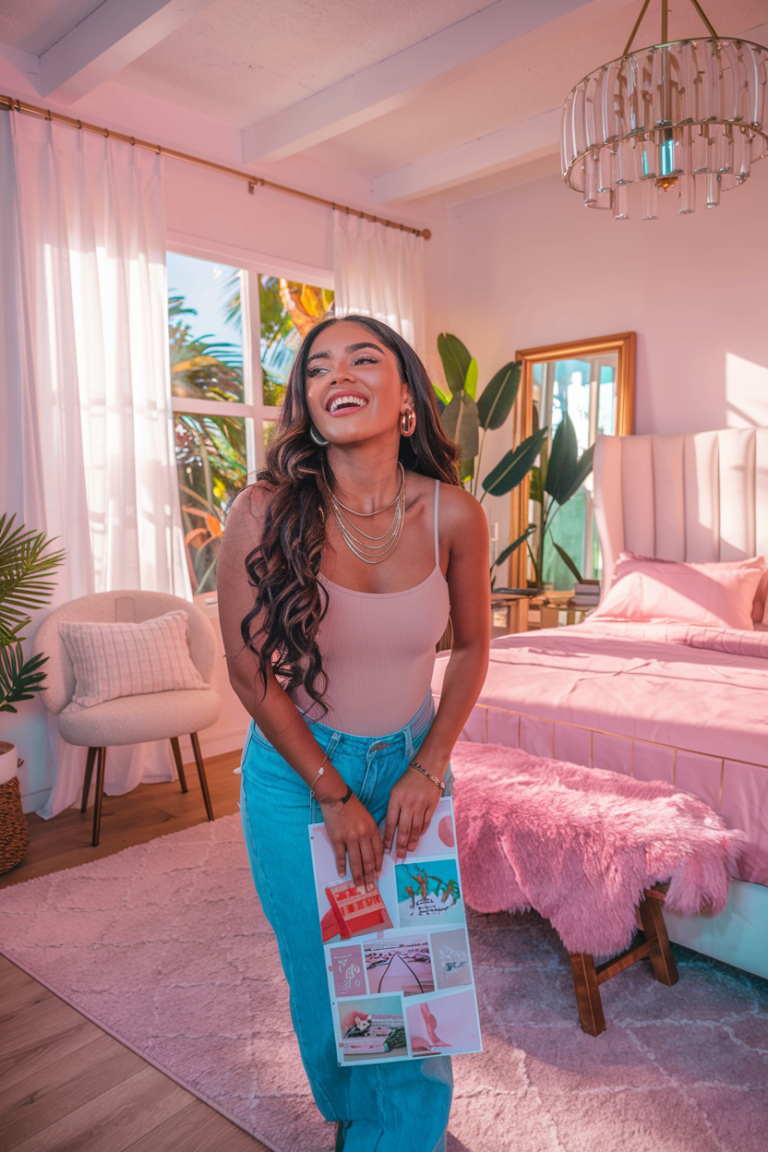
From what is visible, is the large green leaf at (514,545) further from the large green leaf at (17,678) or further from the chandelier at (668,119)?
the large green leaf at (17,678)

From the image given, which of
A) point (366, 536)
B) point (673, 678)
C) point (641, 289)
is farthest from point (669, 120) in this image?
point (641, 289)

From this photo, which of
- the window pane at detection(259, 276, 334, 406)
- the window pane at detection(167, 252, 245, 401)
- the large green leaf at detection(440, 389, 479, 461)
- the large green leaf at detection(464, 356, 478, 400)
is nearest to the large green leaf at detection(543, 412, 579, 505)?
the large green leaf at detection(440, 389, 479, 461)

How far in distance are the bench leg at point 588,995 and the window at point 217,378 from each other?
2.89m

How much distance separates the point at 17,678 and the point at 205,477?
5.17 feet

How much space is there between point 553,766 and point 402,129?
3.34m

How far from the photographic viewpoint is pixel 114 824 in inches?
129

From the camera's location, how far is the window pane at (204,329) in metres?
4.07

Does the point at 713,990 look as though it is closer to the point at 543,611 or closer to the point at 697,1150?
the point at 697,1150

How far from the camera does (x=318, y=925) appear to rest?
127 centimetres

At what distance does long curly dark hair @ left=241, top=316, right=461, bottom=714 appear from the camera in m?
1.19

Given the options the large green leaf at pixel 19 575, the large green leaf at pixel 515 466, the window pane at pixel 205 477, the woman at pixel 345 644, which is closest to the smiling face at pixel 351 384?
the woman at pixel 345 644

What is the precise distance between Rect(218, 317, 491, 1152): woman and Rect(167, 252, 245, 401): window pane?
295 centimetres

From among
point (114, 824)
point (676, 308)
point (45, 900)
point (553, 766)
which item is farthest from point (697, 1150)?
point (676, 308)

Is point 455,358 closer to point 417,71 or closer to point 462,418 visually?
point 462,418
